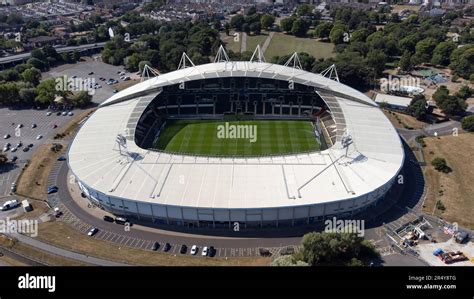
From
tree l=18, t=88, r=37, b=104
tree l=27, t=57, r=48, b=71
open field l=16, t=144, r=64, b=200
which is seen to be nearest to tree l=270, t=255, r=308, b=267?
open field l=16, t=144, r=64, b=200

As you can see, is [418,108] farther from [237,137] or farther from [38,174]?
[38,174]

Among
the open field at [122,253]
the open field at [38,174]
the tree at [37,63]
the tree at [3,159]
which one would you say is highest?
the tree at [37,63]

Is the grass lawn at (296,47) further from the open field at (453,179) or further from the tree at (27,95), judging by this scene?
the tree at (27,95)

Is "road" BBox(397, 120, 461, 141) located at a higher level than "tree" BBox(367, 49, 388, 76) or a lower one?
lower

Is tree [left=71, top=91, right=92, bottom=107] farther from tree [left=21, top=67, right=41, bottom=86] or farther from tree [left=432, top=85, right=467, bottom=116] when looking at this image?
tree [left=432, top=85, right=467, bottom=116]

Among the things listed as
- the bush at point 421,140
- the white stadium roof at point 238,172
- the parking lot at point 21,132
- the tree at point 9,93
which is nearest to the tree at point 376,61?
the bush at point 421,140
